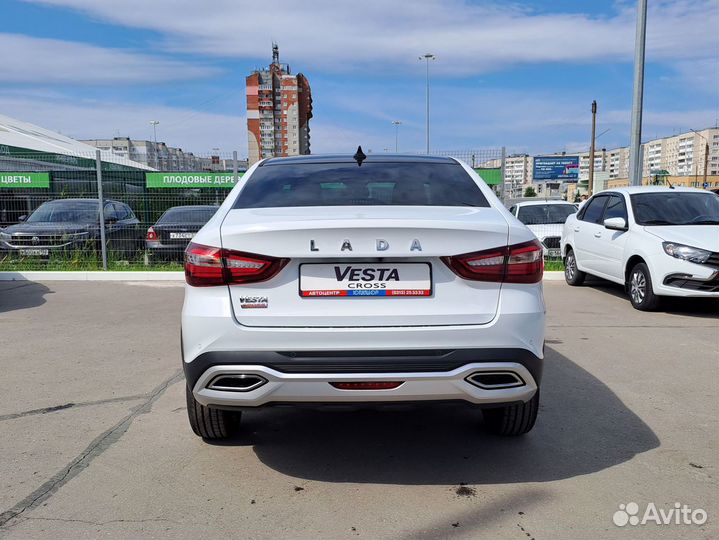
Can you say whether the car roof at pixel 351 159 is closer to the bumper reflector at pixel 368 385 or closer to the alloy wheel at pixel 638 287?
the bumper reflector at pixel 368 385

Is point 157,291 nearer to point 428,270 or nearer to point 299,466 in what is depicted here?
point 299,466

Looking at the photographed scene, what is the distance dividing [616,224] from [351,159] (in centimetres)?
563

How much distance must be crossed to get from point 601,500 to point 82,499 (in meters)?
2.47

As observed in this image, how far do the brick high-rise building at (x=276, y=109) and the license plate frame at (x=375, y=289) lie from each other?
363ft

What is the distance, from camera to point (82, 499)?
3.02 m

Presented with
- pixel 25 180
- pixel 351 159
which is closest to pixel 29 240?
pixel 25 180

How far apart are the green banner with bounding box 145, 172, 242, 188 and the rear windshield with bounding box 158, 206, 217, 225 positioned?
A: 0.68 meters

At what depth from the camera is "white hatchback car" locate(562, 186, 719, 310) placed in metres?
7.51

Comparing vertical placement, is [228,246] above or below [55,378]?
above

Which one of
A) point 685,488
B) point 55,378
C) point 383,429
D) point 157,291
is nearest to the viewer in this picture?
point 685,488

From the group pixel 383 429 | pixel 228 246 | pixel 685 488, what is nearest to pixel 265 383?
pixel 228 246

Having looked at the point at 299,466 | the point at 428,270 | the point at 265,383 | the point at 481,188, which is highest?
the point at 481,188

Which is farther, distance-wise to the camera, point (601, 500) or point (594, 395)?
point (594, 395)

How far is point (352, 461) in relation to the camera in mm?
3467
